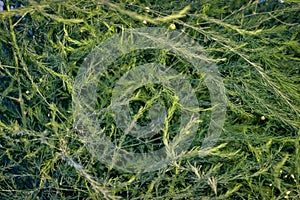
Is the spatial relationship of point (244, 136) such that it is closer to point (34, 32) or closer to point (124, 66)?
point (124, 66)

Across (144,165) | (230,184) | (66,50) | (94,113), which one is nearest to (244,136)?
(230,184)

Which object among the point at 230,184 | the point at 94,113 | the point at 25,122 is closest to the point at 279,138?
the point at 230,184

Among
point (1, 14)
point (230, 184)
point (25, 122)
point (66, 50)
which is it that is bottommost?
point (230, 184)

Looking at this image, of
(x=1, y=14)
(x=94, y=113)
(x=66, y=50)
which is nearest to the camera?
(x=1, y=14)

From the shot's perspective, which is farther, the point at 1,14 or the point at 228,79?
the point at 228,79

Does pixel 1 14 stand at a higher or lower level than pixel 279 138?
higher

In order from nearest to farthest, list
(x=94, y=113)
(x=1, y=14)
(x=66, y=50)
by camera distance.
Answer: (x=1, y=14) → (x=94, y=113) → (x=66, y=50)
